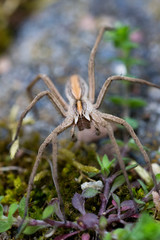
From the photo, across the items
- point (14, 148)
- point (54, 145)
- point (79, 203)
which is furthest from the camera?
point (14, 148)

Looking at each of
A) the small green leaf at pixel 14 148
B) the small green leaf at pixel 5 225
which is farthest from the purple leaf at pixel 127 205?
the small green leaf at pixel 14 148

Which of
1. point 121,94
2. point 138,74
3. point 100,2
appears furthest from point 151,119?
point 100,2

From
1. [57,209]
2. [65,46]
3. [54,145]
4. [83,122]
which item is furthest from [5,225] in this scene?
[65,46]

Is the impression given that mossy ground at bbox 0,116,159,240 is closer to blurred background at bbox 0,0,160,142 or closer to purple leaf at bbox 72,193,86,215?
purple leaf at bbox 72,193,86,215

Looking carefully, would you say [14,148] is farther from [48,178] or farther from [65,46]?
[65,46]

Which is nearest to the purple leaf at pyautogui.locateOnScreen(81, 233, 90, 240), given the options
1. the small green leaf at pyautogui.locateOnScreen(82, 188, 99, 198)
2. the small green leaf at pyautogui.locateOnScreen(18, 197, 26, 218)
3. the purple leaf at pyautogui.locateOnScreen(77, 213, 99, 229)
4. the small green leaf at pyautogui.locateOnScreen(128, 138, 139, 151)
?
the purple leaf at pyautogui.locateOnScreen(77, 213, 99, 229)

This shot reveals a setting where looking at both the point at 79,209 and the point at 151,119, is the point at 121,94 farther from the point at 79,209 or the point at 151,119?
the point at 79,209
